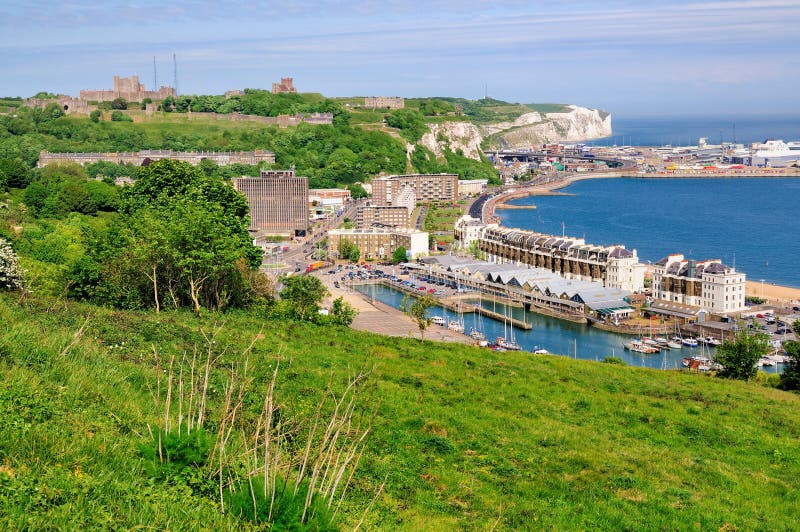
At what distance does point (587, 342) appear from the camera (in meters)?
26.5

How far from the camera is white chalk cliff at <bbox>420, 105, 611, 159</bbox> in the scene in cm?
8538

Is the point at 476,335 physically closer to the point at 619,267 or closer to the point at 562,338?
the point at 562,338

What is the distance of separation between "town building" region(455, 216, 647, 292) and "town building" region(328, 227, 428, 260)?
2686 millimetres

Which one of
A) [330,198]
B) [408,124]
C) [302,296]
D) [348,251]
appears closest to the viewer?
[302,296]

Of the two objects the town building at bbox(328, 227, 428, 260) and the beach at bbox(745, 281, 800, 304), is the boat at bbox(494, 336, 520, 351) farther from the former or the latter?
the town building at bbox(328, 227, 428, 260)

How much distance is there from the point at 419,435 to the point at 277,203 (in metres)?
42.3

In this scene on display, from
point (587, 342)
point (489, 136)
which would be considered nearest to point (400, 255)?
point (587, 342)

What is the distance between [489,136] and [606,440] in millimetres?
118831

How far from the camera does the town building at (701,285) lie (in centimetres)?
2845

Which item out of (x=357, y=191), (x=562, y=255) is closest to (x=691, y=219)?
(x=357, y=191)

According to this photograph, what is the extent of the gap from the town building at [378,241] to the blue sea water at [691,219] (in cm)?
1089

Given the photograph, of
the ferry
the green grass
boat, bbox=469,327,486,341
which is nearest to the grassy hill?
boat, bbox=469,327,486,341

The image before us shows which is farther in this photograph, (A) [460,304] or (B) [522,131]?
(B) [522,131]

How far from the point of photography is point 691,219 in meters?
56.5
